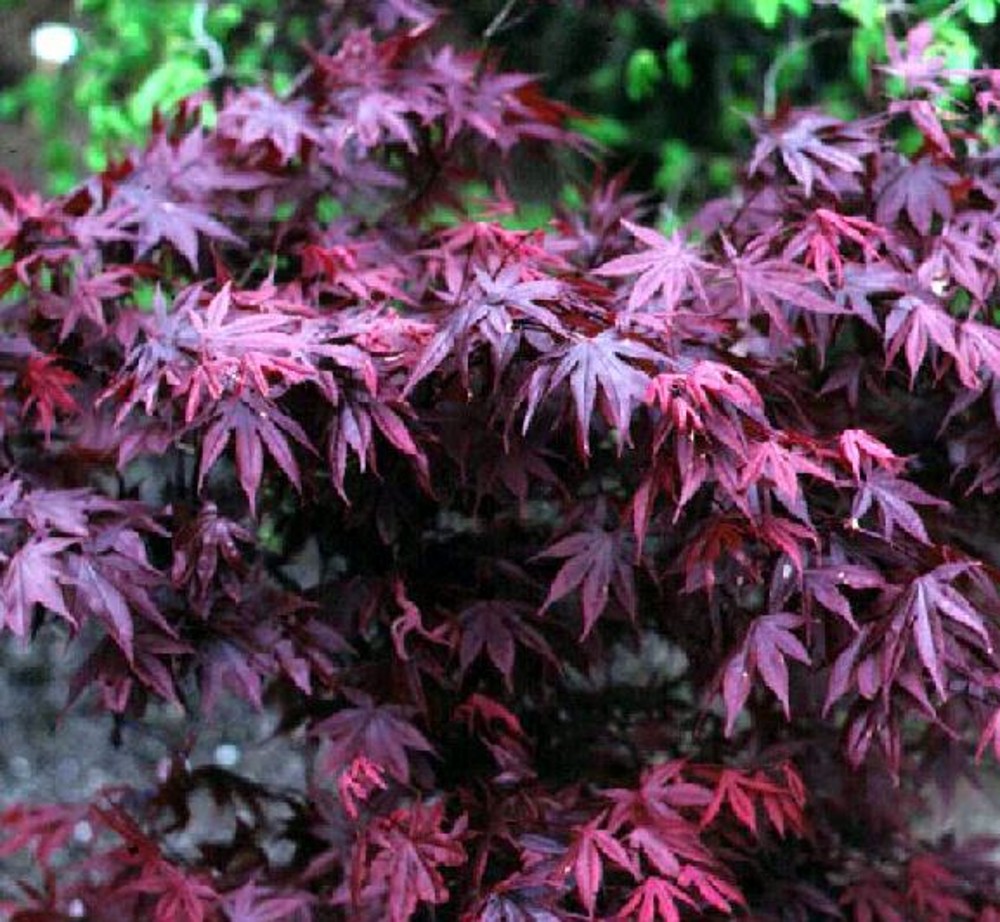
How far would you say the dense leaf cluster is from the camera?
216 centimetres

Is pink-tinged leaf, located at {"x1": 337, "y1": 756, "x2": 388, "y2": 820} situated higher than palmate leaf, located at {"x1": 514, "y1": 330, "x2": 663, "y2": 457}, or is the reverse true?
palmate leaf, located at {"x1": 514, "y1": 330, "x2": 663, "y2": 457}

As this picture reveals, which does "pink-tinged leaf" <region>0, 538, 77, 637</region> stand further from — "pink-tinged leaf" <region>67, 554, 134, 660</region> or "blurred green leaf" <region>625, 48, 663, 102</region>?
"blurred green leaf" <region>625, 48, 663, 102</region>

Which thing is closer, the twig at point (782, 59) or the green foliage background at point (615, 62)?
the twig at point (782, 59)

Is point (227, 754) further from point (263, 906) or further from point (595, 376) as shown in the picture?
point (595, 376)

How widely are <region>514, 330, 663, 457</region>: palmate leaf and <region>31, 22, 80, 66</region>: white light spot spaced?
298 cm

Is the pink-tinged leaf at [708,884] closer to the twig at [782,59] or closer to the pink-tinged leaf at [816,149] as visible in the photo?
the pink-tinged leaf at [816,149]

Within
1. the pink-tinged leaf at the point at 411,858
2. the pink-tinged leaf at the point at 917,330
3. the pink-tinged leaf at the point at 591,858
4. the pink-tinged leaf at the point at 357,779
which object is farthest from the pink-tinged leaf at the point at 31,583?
the pink-tinged leaf at the point at 917,330

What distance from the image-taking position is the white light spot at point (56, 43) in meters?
4.41

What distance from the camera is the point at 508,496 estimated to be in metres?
2.55

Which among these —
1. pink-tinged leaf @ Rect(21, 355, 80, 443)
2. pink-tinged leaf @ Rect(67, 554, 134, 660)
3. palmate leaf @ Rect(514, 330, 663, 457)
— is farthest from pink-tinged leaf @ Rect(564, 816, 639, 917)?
pink-tinged leaf @ Rect(21, 355, 80, 443)

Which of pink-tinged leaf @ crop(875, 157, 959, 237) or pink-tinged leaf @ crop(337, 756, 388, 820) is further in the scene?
pink-tinged leaf @ crop(875, 157, 959, 237)

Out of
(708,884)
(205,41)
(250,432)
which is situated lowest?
(708,884)

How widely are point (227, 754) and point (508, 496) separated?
7.42 ft

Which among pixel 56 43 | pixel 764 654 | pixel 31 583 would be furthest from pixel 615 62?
pixel 31 583
